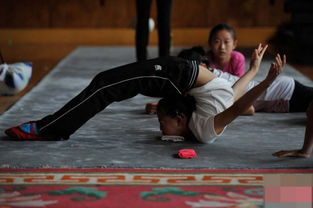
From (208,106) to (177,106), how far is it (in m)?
0.12

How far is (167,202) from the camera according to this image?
1718 millimetres

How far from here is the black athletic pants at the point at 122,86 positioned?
2.29 meters

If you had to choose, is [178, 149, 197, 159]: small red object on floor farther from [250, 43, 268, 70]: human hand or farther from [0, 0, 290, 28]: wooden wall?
[0, 0, 290, 28]: wooden wall

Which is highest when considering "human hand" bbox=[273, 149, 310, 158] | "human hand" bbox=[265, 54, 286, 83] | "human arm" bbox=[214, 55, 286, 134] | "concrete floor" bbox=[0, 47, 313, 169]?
"human hand" bbox=[265, 54, 286, 83]

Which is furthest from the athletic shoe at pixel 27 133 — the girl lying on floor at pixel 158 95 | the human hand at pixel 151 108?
the human hand at pixel 151 108

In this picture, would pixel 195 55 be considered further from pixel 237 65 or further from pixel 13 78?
pixel 13 78

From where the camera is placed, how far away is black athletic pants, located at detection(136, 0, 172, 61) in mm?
4023

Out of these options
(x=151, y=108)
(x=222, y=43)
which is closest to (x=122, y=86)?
(x=151, y=108)

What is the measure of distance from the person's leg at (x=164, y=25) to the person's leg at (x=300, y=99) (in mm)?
1289

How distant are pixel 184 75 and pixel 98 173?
1.82 ft

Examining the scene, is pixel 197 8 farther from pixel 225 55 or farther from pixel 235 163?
pixel 235 163

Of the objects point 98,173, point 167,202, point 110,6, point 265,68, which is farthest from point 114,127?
point 110,6

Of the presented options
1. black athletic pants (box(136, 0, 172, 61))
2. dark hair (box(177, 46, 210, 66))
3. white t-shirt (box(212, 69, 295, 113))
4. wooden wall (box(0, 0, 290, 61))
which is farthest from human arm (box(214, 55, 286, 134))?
wooden wall (box(0, 0, 290, 61))

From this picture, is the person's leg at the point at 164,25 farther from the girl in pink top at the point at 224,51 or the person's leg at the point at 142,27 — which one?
the girl in pink top at the point at 224,51
